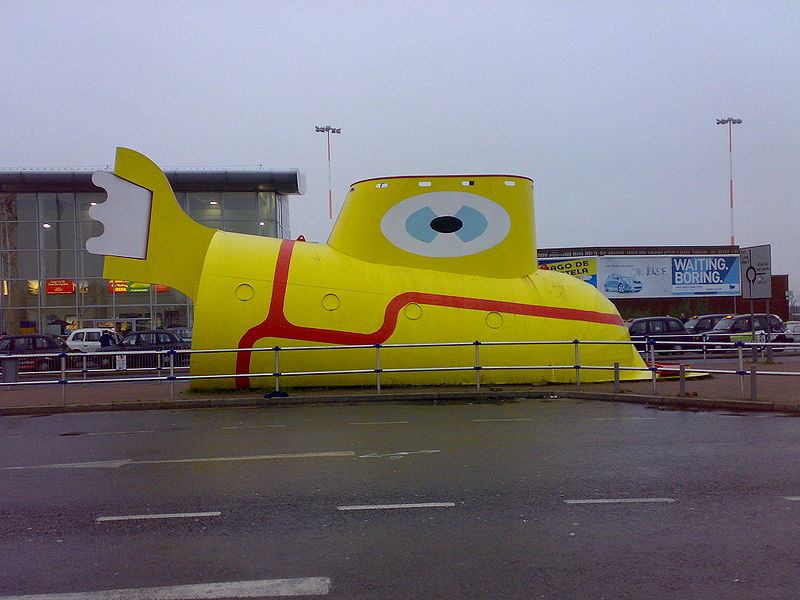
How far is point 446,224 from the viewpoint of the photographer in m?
16.1

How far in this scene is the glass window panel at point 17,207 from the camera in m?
39.0

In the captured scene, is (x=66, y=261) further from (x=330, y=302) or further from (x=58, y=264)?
(x=330, y=302)

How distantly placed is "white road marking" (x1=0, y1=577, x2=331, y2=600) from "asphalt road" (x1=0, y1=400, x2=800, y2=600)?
0.02 m

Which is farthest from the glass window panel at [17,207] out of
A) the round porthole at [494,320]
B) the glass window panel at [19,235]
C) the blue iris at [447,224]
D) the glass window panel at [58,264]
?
the round porthole at [494,320]

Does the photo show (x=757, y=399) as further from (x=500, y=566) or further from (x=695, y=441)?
(x=500, y=566)

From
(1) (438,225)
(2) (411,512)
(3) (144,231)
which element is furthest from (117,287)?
(2) (411,512)

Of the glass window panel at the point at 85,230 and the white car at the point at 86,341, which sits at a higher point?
the glass window panel at the point at 85,230

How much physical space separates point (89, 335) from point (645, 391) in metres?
23.7

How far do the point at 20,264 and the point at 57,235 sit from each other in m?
2.54

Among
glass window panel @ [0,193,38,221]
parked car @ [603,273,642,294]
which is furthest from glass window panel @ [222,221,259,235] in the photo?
parked car @ [603,273,642,294]

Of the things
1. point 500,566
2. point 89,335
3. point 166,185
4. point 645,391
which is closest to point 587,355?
point 645,391

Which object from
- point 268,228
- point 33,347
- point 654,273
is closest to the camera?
point 33,347

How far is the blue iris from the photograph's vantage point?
16.0 m

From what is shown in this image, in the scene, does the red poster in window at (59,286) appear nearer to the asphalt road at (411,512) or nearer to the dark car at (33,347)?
the dark car at (33,347)
